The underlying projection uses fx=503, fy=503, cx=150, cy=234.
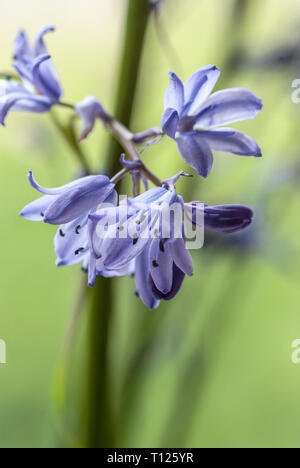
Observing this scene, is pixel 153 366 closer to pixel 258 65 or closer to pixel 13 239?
pixel 258 65

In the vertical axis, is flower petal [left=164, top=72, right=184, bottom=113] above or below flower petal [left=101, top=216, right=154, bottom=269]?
above

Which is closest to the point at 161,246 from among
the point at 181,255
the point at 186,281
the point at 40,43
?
the point at 181,255

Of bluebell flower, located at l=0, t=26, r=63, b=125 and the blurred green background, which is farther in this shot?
the blurred green background

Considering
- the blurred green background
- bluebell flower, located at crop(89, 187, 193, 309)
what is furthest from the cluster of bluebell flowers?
the blurred green background

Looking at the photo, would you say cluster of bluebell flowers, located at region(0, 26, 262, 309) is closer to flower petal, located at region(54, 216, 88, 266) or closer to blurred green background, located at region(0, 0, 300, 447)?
flower petal, located at region(54, 216, 88, 266)

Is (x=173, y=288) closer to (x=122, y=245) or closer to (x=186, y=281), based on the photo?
(x=122, y=245)
